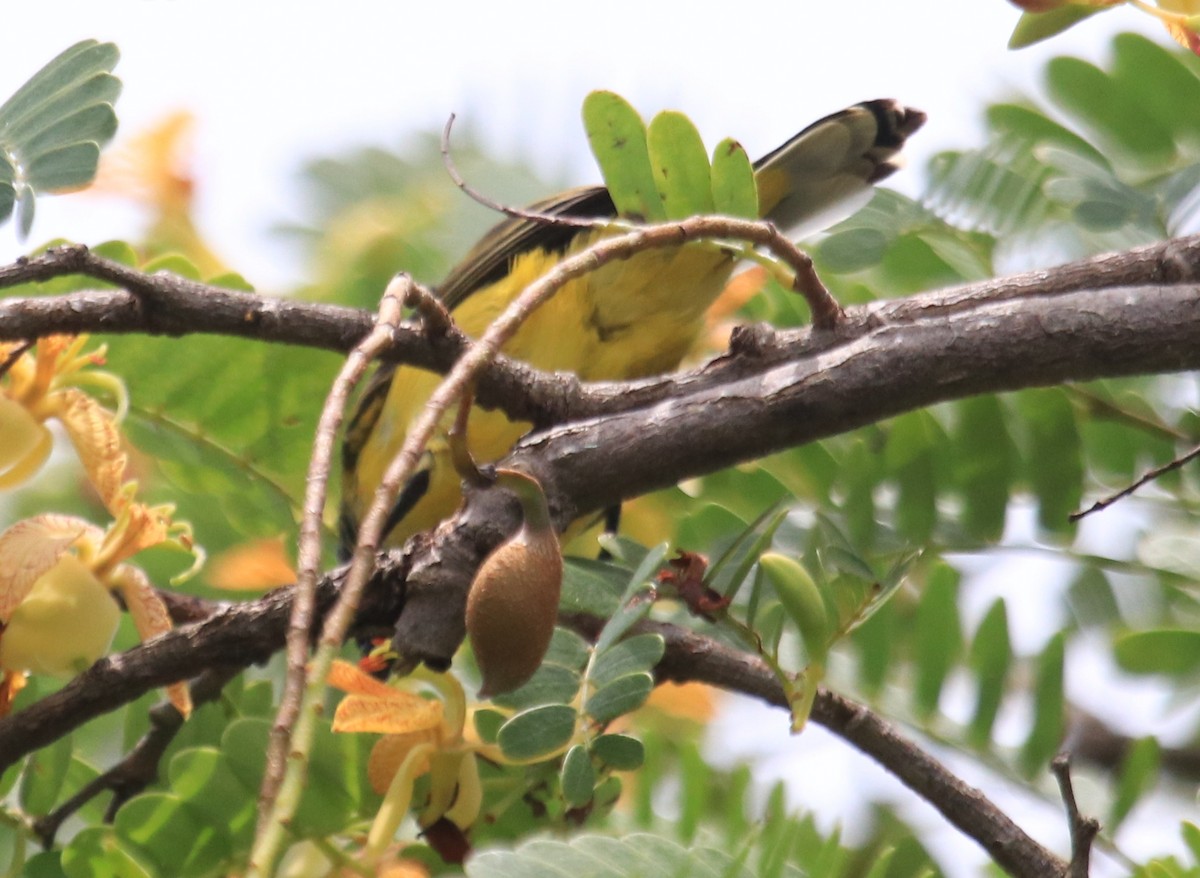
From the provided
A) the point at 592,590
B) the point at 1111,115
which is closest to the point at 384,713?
the point at 592,590

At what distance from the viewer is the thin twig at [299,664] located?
2.29 feet

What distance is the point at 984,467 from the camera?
192 cm

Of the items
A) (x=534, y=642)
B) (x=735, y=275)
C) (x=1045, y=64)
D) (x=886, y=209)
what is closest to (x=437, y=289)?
(x=735, y=275)

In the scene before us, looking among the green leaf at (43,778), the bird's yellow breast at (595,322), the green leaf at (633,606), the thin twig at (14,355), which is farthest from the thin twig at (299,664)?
the bird's yellow breast at (595,322)

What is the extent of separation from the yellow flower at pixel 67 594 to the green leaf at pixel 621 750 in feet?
1.54

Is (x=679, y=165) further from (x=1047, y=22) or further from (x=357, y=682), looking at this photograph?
(x=357, y=682)

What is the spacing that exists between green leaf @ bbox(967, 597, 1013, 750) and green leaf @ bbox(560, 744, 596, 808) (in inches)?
31.5

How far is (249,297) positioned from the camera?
1404 millimetres

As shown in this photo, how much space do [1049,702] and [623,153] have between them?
92 centimetres

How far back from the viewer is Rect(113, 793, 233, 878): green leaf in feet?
4.94

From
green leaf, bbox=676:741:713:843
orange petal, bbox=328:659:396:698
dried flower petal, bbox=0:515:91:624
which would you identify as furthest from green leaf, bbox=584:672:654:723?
dried flower petal, bbox=0:515:91:624

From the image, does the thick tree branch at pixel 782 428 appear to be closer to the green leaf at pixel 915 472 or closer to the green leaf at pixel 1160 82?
the green leaf at pixel 915 472

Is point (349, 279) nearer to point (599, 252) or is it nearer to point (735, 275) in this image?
point (735, 275)

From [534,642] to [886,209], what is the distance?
4.34ft
